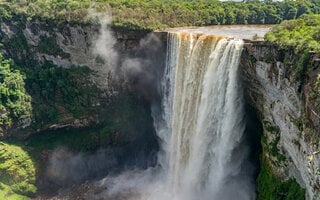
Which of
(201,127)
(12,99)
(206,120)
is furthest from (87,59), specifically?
(206,120)

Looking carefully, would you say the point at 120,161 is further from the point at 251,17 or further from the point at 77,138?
the point at 251,17

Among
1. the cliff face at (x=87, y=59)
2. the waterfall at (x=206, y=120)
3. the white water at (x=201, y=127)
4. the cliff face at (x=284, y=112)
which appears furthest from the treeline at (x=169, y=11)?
the cliff face at (x=284, y=112)

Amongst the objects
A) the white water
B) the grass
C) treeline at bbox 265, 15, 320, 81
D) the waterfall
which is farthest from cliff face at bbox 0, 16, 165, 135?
treeline at bbox 265, 15, 320, 81

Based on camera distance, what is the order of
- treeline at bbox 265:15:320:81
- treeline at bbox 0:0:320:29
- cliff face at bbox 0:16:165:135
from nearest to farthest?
1. treeline at bbox 265:15:320:81
2. cliff face at bbox 0:16:165:135
3. treeline at bbox 0:0:320:29

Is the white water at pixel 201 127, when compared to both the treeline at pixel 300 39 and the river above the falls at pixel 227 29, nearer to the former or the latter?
the treeline at pixel 300 39

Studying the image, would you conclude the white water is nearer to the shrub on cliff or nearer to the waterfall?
the waterfall
